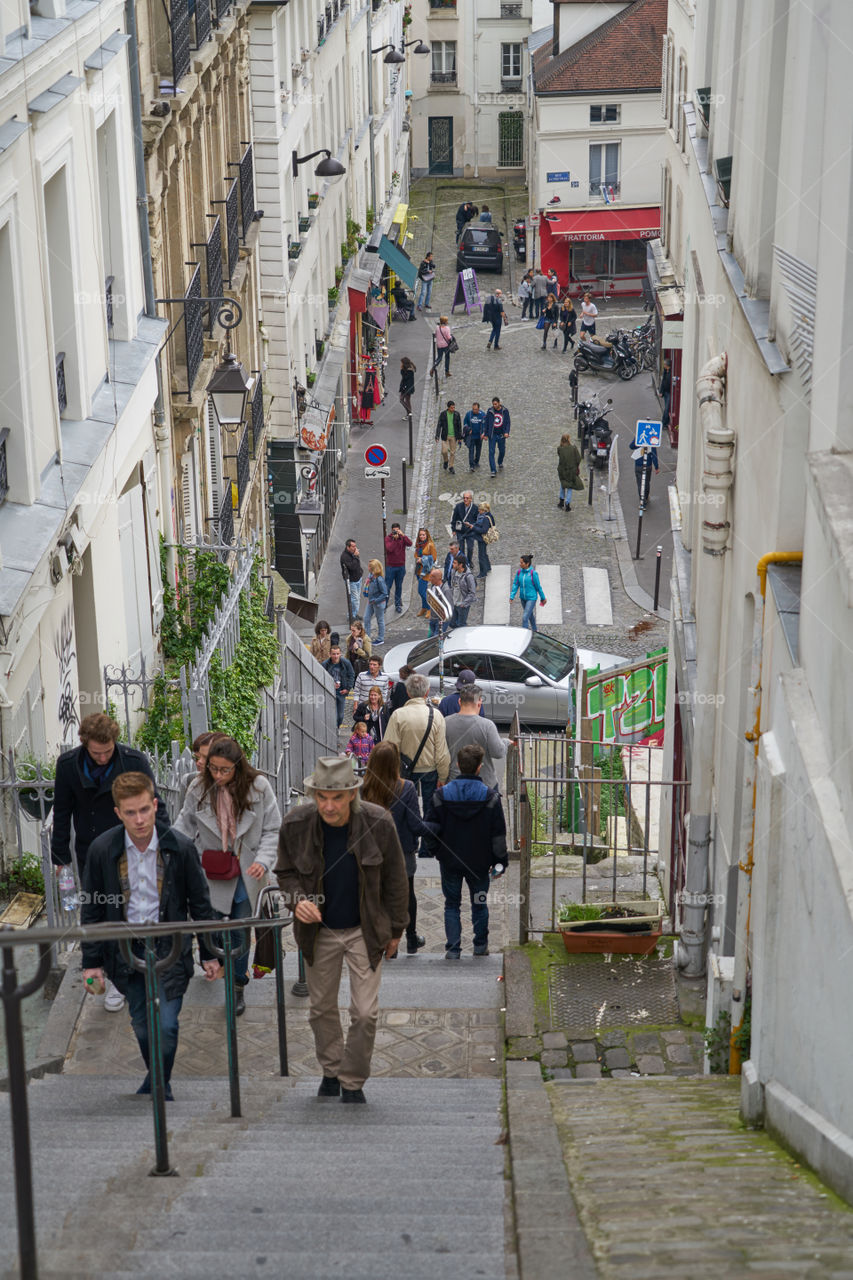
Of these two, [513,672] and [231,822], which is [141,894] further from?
[513,672]

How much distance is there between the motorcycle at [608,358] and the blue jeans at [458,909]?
28989 mm

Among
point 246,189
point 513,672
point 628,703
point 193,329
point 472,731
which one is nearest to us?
point 472,731

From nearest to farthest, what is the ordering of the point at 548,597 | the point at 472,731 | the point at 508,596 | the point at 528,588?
the point at 472,731 → the point at 528,588 → the point at 548,597 → the point at 508,596

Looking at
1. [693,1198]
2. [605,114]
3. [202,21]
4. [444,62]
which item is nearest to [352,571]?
[202,21]

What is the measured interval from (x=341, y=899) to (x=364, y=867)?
0.20 meters

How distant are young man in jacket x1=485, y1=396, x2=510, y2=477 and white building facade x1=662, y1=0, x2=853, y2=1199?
1930 centimetres

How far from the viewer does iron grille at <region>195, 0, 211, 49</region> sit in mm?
17922

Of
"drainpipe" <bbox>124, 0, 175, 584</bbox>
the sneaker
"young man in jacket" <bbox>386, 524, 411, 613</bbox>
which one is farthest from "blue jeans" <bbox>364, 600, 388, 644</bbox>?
the sneaker

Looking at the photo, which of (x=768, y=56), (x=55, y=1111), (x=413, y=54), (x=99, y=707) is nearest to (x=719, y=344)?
Result: (x=768, y=56)

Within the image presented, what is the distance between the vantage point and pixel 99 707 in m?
12.4

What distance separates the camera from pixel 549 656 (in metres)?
21.1

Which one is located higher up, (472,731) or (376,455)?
(376,455)

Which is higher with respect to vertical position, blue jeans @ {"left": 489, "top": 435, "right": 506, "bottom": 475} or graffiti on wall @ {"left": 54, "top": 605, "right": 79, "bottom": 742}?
blue jeans @ {"left": 489, "top": 435, "right": 506, "bottom": 475}

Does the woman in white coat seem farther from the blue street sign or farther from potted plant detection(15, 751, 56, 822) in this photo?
the blue street sign
